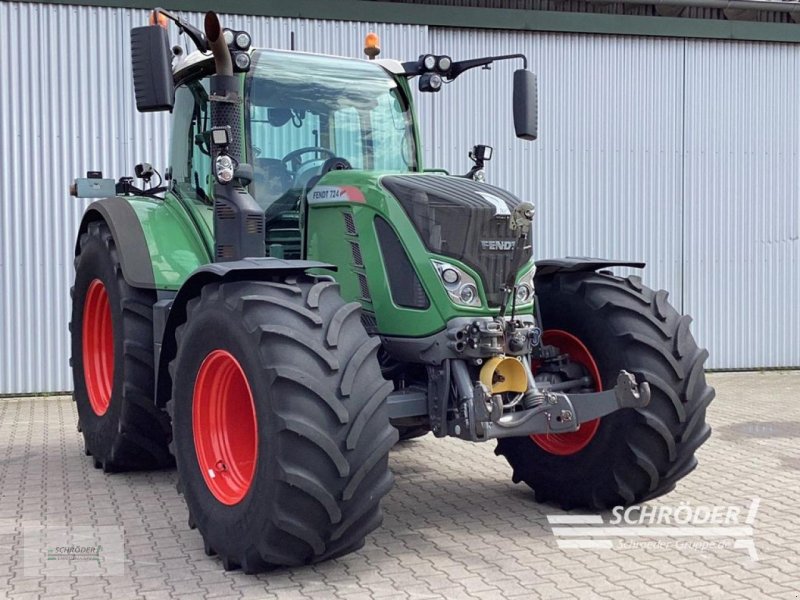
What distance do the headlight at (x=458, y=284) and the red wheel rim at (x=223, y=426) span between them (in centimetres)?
111

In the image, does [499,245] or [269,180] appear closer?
[499,245]

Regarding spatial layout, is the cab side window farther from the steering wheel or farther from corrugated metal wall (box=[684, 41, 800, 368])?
corrugated metal wall (box=[684, 41, 800, 368])

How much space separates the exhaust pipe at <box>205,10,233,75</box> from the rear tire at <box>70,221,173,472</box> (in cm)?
171

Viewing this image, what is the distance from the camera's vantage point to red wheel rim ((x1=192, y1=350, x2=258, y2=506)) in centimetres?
469

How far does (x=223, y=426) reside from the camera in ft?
15.7

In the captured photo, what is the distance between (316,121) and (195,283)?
1435 millimetres

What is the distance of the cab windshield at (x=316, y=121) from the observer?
5.59 m

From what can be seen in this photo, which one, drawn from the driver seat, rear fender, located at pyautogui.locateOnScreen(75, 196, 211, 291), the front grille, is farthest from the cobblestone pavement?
the driver seat

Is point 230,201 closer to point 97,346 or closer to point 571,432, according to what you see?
point 571,432

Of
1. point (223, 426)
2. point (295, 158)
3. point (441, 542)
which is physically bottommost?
point (441, 542)

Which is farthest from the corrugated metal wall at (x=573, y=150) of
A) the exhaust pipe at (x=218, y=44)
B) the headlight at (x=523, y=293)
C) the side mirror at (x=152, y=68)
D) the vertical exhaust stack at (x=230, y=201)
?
the headlight at (x=523, y=293)

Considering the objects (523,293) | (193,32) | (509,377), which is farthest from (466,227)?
(193,32)

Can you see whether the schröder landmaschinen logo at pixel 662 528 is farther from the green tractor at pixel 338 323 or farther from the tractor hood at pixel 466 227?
the tractor hood at pixel 466 227

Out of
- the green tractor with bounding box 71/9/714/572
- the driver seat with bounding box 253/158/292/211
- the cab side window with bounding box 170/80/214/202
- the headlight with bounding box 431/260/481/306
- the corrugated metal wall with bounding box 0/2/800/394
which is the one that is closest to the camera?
the green tractor with bounding box 71/9/714/572
